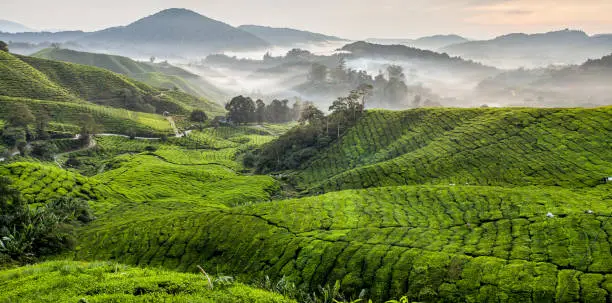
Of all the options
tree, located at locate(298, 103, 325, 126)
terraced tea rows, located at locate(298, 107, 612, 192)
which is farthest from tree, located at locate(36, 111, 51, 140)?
terraced tea rows, located at locate(298, 107, 612, 192)

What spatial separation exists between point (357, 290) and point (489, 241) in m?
13.5

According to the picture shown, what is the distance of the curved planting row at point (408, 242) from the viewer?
24.8 meters

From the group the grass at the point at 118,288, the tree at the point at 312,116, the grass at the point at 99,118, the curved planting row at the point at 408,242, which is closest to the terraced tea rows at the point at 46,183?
the curved planting row at the point at 408,242

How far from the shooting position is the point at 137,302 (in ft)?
52.6

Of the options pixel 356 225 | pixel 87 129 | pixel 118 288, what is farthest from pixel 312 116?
pixel 118 288

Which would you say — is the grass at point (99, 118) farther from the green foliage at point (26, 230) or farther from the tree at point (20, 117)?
the green foliage at point (26, 230)

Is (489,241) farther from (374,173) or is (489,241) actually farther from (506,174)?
(374,173)

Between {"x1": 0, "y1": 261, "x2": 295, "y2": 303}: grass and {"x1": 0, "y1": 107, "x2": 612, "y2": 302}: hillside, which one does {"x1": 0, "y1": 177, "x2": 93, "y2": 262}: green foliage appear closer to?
{"x1": 0, "y1": 107, "x2": 612, "y2": 302}: hillside

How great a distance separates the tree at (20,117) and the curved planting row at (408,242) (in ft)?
348

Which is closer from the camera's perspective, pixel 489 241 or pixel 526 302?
pixel 526 302

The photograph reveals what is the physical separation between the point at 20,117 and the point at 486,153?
150 m

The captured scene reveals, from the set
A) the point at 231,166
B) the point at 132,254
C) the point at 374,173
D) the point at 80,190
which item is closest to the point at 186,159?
the point at 231,166

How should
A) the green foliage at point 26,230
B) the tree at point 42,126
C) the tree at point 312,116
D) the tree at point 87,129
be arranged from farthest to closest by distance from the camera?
1. the tree at point 87,129
2. the tree at point 312,116
3. the tree at point 42,126
4. the green foliage at point 26,230

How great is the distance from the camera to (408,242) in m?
31.5
